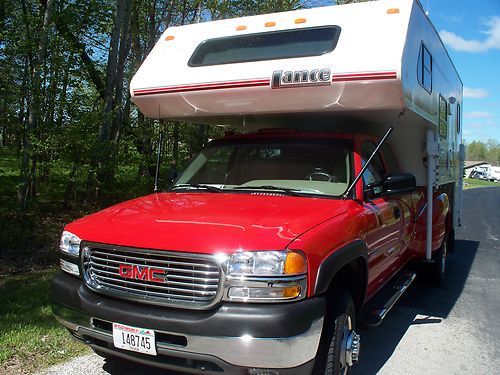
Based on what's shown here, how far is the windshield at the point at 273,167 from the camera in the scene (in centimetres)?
419

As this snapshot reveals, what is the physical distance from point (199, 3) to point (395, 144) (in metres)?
10.2

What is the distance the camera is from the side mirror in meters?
4.04

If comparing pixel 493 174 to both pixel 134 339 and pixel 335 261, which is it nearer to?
pixel 335 261

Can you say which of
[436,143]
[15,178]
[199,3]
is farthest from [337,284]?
[199,3]

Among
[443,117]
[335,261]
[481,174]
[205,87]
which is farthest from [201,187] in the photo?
[481,174]

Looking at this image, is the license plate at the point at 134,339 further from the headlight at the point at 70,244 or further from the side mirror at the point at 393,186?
the side mirror at the point at 393,186

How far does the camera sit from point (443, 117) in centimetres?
674

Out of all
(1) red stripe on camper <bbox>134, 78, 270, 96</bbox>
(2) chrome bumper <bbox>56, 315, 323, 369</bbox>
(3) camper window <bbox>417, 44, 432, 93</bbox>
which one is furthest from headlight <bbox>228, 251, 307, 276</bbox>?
(3) camper window <bbox>417, 44, 432, 93</bbox>

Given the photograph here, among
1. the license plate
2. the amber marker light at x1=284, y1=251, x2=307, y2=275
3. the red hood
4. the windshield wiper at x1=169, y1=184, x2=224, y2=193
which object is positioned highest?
the windshield wiper at x1=169, y1=184, x2=224, y2=193

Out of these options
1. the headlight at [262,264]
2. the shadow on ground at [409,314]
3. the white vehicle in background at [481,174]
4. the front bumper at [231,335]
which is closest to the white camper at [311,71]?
the shadow on ground at [409,314]

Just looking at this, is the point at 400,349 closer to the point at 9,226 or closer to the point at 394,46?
the point at 394,46

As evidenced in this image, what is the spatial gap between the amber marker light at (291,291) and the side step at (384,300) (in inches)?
57.0

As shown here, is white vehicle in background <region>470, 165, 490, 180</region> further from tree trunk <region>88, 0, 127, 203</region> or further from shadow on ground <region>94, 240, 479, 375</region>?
tree trunk <region>88, 0, 127, 203</region>

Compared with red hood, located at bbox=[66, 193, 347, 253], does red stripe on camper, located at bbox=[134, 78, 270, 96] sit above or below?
above
